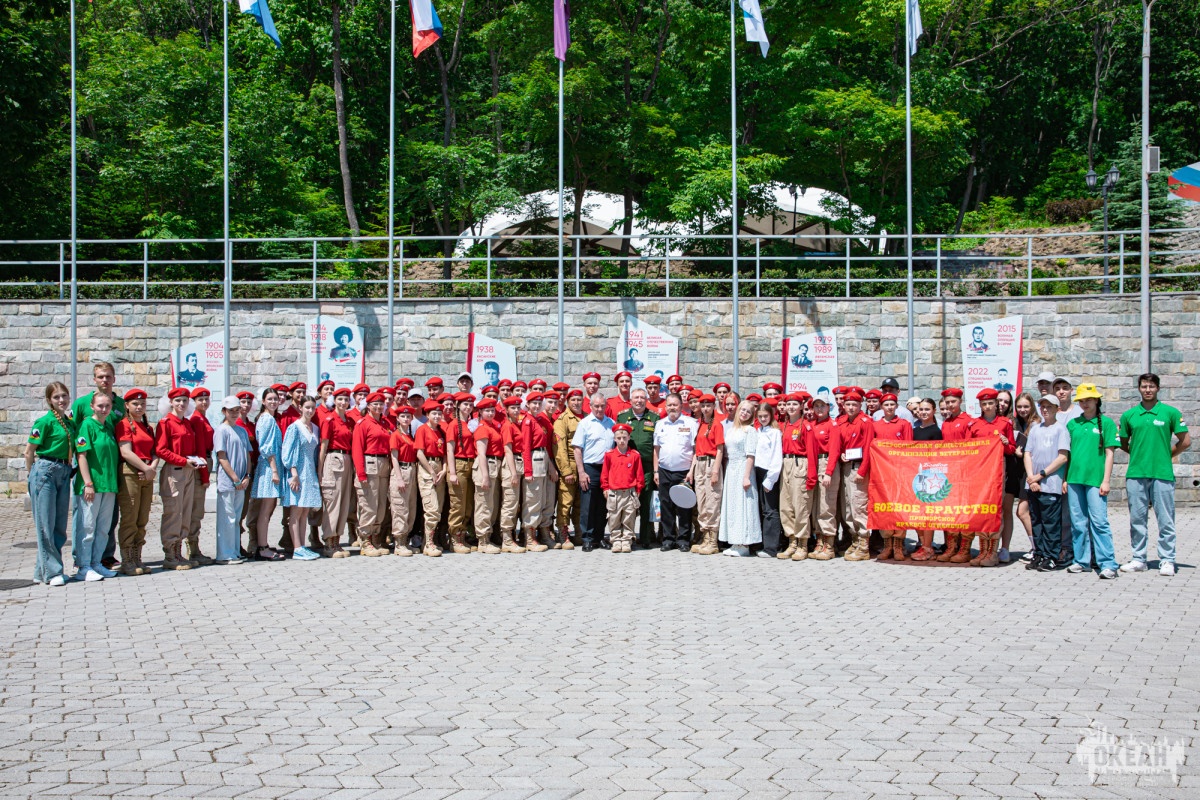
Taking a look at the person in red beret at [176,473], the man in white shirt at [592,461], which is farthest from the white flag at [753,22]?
the person in red beret at [176,473]

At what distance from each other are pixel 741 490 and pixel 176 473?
6091mm

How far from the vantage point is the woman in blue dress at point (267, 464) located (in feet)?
38.7

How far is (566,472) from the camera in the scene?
42.9ft

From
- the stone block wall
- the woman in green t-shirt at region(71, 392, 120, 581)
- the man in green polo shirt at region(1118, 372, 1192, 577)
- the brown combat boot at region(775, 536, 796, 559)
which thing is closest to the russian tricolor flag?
the stone block wall

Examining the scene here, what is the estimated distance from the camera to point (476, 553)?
1252cm

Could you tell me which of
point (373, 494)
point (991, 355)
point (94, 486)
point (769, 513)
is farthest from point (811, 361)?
point (94, 486)

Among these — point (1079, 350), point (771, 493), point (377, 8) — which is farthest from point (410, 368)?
point (377, 8)

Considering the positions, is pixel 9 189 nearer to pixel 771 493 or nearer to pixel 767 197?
pixel 767 197

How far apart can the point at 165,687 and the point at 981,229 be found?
3578 cm

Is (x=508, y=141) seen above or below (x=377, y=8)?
below

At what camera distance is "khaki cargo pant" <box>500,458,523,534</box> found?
12531 mm

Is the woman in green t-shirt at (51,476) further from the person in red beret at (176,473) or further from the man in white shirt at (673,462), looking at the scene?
the man in white shirt at (673,462)

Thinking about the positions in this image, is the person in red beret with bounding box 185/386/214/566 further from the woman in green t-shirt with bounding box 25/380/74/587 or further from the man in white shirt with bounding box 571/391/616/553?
the man in white shirt with bounding box 571/391/616/553

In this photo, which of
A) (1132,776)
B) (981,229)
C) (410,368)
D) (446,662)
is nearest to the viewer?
(1132,776)
